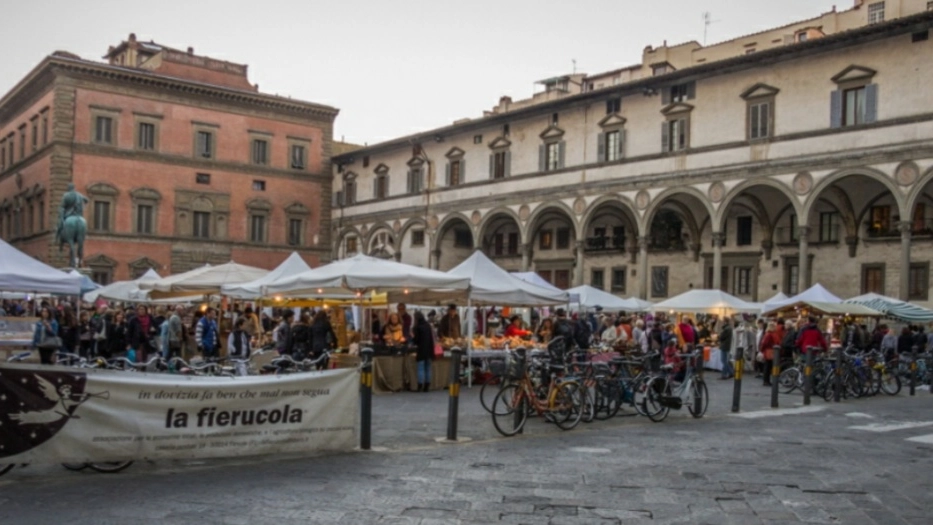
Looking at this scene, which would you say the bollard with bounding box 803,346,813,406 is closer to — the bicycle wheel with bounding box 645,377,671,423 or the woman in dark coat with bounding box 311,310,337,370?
the bicycle wheel with bounding box 645,377,671,423

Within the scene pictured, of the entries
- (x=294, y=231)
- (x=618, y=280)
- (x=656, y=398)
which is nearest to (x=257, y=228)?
(x=294, y=231)

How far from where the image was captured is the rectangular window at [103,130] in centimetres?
4141

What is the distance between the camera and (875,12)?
37219 mm

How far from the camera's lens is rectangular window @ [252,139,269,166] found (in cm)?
4619

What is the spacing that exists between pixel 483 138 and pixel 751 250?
12.9 m

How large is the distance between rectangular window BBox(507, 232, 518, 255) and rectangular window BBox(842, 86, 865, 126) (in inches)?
663

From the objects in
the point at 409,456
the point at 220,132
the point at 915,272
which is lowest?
the point at 409,456

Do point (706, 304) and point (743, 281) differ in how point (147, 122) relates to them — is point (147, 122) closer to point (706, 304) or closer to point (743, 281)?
point (743, 281)

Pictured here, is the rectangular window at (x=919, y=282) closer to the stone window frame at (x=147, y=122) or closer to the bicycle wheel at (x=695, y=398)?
the bicycle wheel at (x=695, y=398)

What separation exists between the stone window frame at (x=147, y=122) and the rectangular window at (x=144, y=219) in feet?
8.94

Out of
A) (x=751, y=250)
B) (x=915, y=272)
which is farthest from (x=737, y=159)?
(x=915, y=272)

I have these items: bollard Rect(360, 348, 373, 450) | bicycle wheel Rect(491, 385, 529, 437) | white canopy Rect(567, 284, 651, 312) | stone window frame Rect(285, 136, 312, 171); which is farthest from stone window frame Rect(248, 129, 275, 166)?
bollard Rect(360, 348, 373, 450)

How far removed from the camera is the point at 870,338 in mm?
23391

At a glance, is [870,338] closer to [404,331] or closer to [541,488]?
[404,331]
